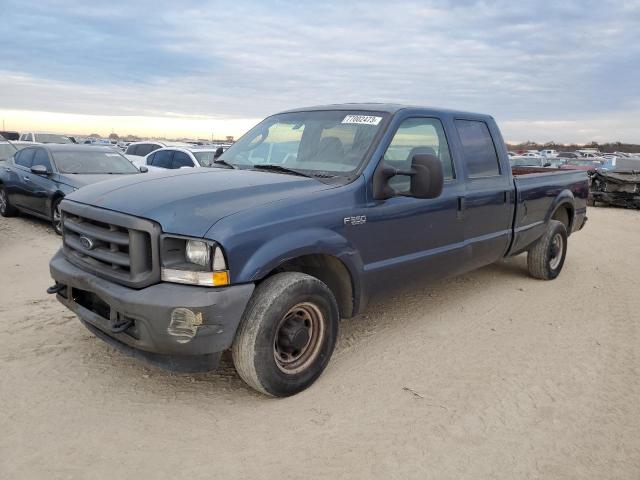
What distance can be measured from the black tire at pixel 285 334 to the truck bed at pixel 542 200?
3.08 meters

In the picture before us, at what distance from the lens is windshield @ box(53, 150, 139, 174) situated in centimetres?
932

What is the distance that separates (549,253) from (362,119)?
3571mm

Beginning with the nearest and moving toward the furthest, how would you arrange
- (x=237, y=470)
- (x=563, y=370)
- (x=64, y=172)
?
(x=237, y=470) → (x=563, y=370) → (x=64, y=172)

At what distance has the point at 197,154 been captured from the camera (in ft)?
38.4

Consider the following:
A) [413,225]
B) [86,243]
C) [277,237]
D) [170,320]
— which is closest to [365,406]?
[277,237]

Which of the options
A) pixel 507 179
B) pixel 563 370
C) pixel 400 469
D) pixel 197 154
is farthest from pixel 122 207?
pixel 197 154

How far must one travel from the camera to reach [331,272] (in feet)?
12.4

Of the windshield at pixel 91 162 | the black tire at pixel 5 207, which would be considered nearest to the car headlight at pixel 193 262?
the windshield at pixel 91 162

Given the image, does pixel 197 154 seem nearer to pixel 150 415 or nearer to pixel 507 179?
pixel 507 179

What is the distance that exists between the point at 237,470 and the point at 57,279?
6.32ft

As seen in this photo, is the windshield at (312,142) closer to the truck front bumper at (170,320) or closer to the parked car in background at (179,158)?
the truck front bumper at (170,320)

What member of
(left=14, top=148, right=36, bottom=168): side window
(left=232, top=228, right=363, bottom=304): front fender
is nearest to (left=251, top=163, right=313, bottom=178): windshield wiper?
(left=232, top=228, right=363, bottom=304): front fender

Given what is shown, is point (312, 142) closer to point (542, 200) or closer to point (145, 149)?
point (542, 200)

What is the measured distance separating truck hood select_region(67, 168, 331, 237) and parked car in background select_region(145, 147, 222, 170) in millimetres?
7677
